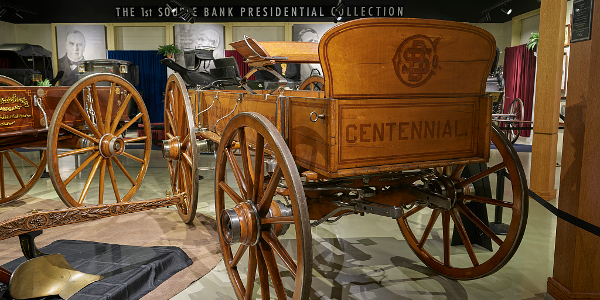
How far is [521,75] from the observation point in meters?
9.68

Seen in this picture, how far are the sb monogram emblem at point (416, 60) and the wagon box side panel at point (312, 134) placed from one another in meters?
0.32

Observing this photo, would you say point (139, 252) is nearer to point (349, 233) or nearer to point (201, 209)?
point (201, 209)

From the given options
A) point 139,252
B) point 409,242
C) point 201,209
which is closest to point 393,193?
point 409,242

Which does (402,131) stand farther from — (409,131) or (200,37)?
(200,37)

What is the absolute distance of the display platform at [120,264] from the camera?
2.30 m

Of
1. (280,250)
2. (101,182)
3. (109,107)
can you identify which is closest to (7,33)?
(109,107)

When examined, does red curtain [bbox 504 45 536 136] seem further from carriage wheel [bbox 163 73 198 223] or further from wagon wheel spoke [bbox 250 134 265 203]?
wagon wheel spoke [bbox 250 134 265 203]

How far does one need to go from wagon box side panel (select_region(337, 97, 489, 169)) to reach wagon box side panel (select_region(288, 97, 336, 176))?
4cm

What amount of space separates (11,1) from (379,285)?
36.9ft

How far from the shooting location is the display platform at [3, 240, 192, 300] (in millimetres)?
2299

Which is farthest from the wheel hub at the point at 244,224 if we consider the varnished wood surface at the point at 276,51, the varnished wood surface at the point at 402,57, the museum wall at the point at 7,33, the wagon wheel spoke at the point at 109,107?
the museum wall at the point at 7,33

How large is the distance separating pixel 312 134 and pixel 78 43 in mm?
11003

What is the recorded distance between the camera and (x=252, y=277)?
6.25 ft

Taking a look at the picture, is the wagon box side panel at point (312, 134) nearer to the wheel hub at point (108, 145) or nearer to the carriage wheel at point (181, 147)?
the carriage wheel at point (181, 147)
